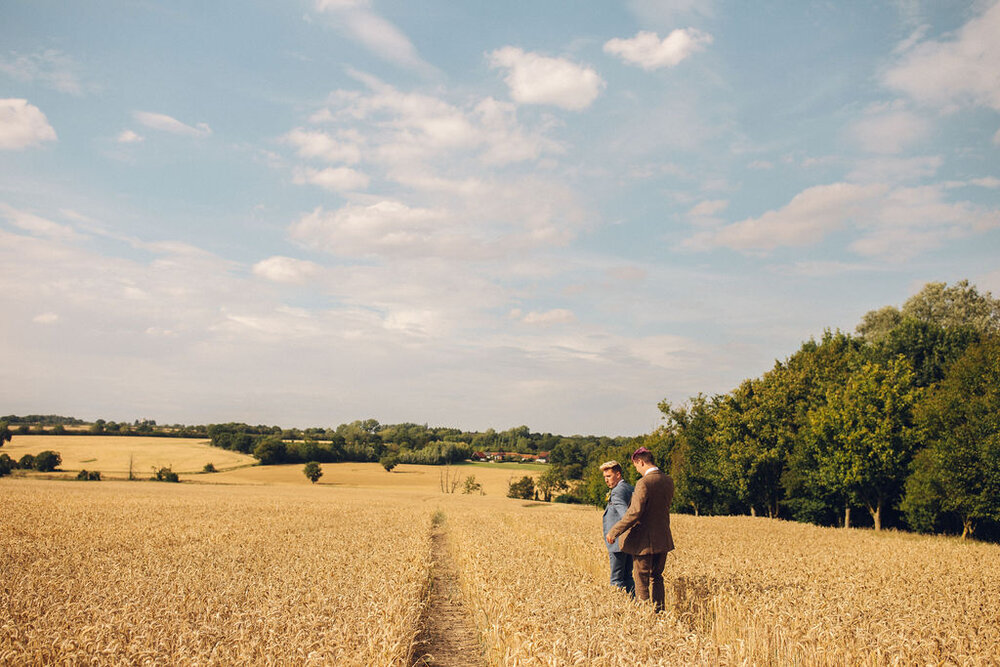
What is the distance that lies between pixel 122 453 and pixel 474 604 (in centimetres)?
9405

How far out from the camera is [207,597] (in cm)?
847

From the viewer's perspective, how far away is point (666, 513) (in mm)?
8328

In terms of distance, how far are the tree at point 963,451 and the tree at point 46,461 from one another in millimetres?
96314

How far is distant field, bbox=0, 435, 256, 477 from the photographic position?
78438 mm

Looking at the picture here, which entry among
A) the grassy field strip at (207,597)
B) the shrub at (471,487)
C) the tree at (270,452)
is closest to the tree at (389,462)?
the tree at (270,452)

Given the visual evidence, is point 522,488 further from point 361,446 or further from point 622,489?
point 622,489

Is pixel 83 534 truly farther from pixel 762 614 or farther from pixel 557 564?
pixel 762 614

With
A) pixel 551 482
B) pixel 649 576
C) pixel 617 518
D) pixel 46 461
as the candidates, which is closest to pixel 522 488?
pixel 551 482

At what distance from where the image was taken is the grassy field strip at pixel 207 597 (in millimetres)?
5836

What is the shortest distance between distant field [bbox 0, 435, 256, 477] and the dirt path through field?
8041cm

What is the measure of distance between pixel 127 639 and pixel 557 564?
340 inches

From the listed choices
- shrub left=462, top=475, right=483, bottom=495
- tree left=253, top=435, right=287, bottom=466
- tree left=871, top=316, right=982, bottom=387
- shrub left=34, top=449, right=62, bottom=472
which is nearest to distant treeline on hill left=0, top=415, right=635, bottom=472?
tree left=253, top=435, right=287, bottom=466

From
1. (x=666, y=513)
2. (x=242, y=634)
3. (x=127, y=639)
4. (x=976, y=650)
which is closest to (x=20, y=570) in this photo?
(x=127, y=639)

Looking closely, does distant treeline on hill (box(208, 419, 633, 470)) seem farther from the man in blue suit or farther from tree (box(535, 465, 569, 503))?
the man in blue suit
